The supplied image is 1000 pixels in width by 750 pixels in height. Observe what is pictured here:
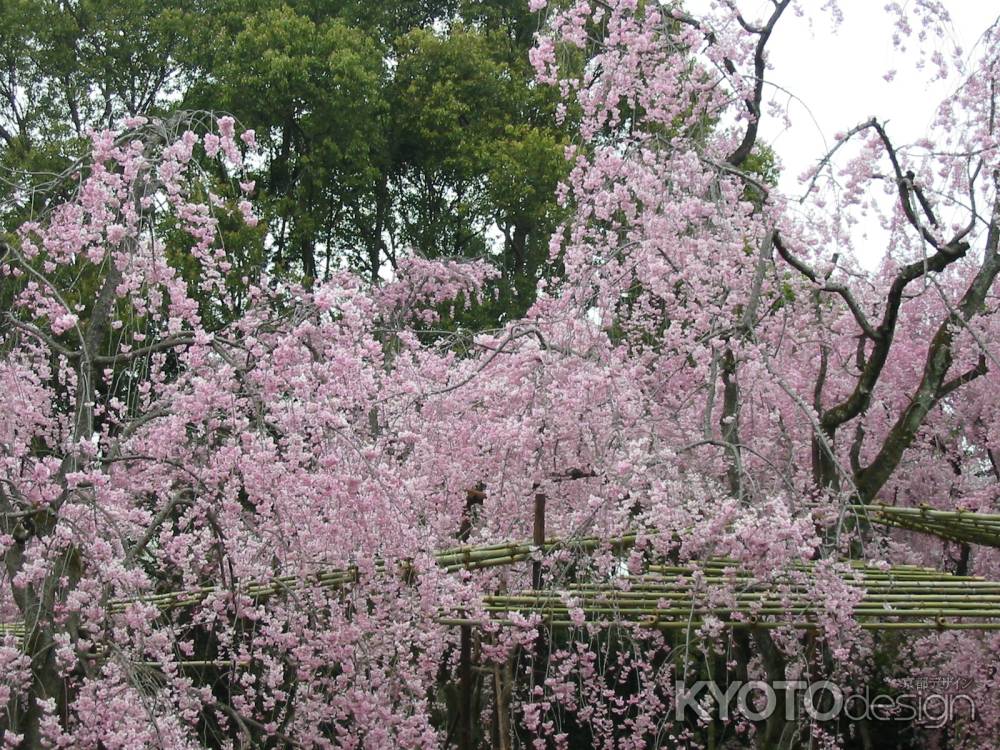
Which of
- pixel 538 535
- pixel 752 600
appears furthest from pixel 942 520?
pixel 538 535

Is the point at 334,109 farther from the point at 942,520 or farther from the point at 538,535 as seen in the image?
the point at 942,520

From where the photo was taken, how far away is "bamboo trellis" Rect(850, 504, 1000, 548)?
538cm

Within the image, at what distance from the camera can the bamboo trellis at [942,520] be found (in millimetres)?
5383

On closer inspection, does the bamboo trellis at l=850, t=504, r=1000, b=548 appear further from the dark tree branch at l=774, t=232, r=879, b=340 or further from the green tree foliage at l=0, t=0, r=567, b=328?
the green tree foliage at l=0, t=0, r=567, b=328

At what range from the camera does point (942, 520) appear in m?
5.52

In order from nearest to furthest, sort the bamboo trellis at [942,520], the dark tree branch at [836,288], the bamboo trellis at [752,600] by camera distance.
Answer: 1. the bamboo trellis at [752,600]
2. the bamboo trellis at [942,520]
3. the dark tree branch at [836,288]

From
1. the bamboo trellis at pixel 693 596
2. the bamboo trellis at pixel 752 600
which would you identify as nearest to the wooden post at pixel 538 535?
the bamboo trellis at pixel 693 596

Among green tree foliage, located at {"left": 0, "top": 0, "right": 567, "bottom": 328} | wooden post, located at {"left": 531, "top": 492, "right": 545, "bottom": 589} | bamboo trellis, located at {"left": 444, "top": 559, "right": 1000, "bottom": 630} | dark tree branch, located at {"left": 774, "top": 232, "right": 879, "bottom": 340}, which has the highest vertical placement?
green tree foliage, located at {"left": 0, "top": 0, "right": 567, "bottom": 328}

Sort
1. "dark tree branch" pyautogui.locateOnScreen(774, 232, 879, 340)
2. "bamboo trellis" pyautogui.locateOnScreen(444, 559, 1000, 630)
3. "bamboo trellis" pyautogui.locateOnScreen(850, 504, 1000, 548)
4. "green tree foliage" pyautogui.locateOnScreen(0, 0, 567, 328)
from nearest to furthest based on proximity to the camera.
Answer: "bamboo trellis" pyautogui.locateOnScreen(444, 559, 1000, 630) → "bamboo trellis" pyautogui.locateOnScreen(850, 504, 1000, 548) → "dark tree branch" pyautogui.locateOnScreen(774, 232, 879, 340) → "green tree foliage" pyautogui.locateOnScreen(0, 0, 567, 328)

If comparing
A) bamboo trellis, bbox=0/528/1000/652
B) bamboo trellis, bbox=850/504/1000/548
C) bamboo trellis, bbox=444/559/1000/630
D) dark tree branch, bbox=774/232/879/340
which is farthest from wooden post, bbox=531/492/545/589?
dark tree branch, bbox=774/232/879/340

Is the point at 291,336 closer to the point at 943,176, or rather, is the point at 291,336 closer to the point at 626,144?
the point at 626,144

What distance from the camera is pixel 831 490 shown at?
17.9 feet

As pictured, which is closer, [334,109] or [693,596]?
[693,596]

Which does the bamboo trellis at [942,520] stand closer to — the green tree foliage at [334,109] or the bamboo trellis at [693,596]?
the bamboo trellis at [693,596]
